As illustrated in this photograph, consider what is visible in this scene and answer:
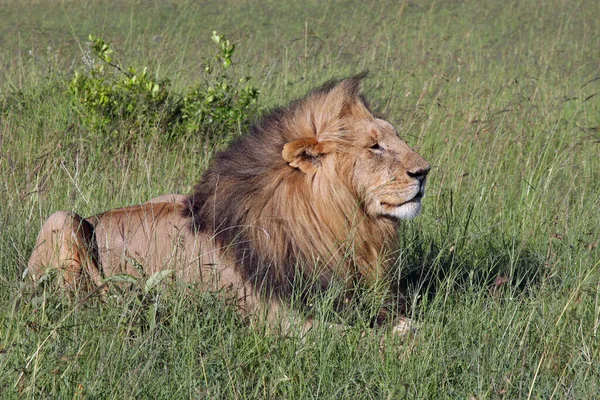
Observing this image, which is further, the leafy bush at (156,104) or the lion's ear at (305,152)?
the leafy bush at (156,104)

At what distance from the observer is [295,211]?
3311 millimetres

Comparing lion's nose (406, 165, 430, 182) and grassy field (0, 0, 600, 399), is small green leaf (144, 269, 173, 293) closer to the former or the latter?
grassy field (0, 0, 600, 399)

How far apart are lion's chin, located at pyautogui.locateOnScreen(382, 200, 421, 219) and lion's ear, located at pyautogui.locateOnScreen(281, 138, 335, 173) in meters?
0.31

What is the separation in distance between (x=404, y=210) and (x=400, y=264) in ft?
0.66

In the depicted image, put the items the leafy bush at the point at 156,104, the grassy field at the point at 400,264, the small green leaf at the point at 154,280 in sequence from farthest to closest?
1. the leafy bush at the point at 156,104
2. the small green leaf at the point at 154,280
3. the grassy field at the point at 400,264

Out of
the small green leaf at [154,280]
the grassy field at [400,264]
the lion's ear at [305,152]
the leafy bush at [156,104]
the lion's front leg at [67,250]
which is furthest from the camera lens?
the leafy bush at [156,104]

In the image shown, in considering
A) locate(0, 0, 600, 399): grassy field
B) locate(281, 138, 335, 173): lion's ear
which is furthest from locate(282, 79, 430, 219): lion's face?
locate(0, 0, 600, 399): grassy field

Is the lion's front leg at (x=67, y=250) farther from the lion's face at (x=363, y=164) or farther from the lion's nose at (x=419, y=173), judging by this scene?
the lion's nose at (x=419, y=173)

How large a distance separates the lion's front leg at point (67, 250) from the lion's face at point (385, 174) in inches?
43.0

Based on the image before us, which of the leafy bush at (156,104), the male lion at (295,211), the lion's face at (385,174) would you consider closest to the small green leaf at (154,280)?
the male lion at (295,211)

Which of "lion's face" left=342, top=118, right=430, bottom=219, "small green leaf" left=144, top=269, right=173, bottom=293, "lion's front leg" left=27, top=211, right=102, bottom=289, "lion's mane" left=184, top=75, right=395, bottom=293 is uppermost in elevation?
"lion's face" left=342, top=118, right=430, bottom=219

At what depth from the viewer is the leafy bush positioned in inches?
218

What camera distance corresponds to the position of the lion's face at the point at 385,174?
10.6 feet

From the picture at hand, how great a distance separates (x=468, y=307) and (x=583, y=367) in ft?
1.72
